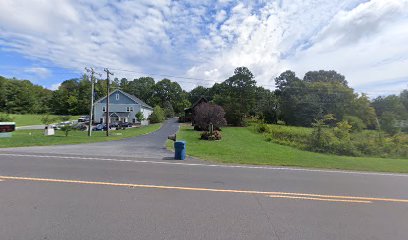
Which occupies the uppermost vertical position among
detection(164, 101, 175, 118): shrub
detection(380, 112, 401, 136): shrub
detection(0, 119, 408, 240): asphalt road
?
detection(164, 101, 175, 118): shrub

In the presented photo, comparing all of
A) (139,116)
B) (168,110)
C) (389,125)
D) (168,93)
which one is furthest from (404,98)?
(168,93)

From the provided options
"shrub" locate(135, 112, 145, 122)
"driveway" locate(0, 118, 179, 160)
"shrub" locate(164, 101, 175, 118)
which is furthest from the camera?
"shrub" locate(164, 101, 175, 118)

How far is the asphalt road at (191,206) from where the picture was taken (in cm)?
435

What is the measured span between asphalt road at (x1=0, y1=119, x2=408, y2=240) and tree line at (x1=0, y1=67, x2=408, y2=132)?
32.7 metres

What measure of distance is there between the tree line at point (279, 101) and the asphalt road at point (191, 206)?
32.7 meters

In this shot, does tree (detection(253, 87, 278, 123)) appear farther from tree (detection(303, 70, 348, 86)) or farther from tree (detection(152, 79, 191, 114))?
tree (detection(152, 79, 191, 114))

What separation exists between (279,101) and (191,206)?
63462 mm

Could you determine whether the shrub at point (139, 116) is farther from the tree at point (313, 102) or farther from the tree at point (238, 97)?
the tree at point (313, 102)

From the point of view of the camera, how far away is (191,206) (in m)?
5.61

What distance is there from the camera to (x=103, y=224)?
4469 mm

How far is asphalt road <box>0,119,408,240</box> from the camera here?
4348 mm

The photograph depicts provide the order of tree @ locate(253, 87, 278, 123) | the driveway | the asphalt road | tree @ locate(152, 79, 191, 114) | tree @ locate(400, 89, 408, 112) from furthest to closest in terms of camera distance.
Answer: tree @ locate(152, 79, 191, 114)
tree @ locate(253, 87, 278, 123)
tree @ locate(400, 89, 408, 112)
the driveway
the asphalt road

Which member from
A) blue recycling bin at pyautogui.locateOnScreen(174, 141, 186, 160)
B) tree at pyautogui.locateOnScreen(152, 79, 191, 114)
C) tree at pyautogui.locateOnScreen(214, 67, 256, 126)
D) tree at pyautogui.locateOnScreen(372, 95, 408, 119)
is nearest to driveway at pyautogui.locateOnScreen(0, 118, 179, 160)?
blue recycling bin at pyautogui.locateOnScreen(174, 141, 186, 160)

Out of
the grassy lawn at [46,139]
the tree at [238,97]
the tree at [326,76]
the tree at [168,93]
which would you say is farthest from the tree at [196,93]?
the grassy lawn at [46,139]
